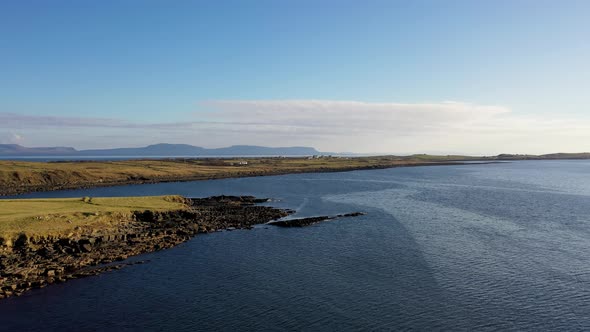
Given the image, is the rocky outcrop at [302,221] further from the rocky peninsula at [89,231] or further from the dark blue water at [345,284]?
the dark blue water at [345,284]

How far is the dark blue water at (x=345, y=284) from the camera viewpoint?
27.8 metres

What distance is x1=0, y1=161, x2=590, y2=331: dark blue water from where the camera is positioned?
2784 cm

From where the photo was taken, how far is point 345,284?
3469 cm

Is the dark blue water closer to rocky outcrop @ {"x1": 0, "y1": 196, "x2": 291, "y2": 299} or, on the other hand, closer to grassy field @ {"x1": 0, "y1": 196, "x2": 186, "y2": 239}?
rocky outcrop @ {"x1": 0, "y1": 196, "x2": 291, "y2": 299}

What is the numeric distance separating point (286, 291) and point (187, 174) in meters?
132

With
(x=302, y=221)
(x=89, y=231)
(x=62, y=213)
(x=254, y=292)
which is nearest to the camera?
(x=254, y=292)

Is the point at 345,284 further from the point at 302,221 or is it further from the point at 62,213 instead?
the point at 62,213

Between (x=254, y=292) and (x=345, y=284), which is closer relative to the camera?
(x=254, y=292)

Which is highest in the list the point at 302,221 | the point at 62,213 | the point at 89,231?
the point at 62,213

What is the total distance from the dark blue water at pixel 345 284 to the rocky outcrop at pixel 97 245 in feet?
7.34

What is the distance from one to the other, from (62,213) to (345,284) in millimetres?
37380

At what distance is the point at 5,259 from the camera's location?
1469 inches

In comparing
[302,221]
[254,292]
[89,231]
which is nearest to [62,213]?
[89,231]

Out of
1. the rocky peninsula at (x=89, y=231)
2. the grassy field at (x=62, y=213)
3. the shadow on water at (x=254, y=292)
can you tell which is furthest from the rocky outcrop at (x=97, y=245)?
the shadow on water at (x=254, y=292)
